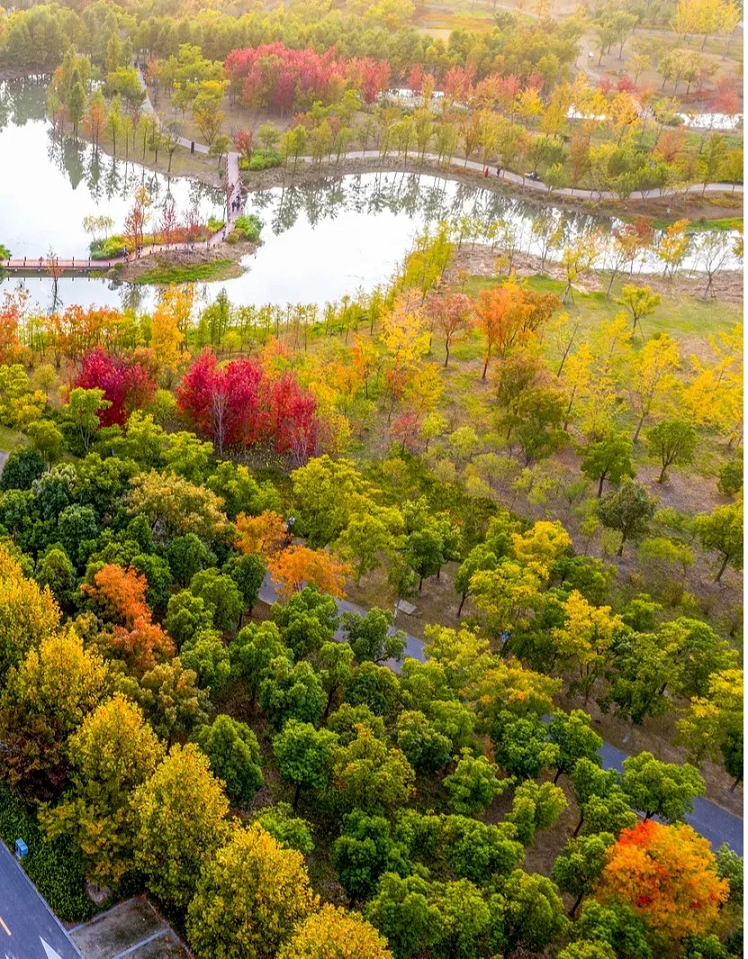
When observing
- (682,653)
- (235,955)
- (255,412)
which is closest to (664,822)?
(682,653)

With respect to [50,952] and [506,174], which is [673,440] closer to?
[50,952]

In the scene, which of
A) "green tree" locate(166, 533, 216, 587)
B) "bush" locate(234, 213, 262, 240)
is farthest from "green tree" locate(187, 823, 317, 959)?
"bush" locate(234, 213, 262, 240)

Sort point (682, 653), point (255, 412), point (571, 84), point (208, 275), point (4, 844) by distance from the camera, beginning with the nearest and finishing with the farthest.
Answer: point (4, 844) < point (682, 653) < point (255, 412) < point (208, 275) < point (571, 84)

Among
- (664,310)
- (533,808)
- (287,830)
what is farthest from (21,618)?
(664,310)

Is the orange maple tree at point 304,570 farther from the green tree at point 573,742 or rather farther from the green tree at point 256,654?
the green tree at point 573,742

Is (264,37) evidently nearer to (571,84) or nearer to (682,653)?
(571,84)

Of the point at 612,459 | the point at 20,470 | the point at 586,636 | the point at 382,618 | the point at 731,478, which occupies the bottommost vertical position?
the point at 586,636

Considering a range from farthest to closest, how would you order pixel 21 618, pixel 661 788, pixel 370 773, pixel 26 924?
pixel 21 618
pixel 661 788
pixel 370 773
pixel 26 924

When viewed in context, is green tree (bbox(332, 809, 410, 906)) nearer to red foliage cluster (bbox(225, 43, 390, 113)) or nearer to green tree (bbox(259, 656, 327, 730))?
green tree (bbox(259, 656, 327, 730))
